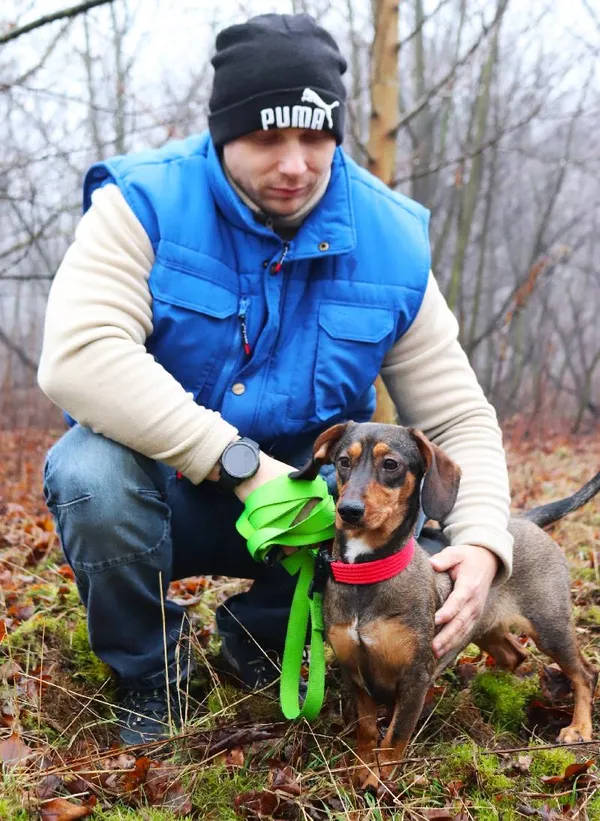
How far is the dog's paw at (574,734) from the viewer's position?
9.85 feet

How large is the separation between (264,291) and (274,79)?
731 mm

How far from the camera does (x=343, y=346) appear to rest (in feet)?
10.1

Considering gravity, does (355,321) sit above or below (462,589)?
above

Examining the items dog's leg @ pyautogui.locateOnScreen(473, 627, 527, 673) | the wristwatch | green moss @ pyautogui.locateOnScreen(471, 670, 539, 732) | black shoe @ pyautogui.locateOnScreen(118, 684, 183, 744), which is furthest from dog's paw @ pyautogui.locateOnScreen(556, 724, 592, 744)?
the wristwatch

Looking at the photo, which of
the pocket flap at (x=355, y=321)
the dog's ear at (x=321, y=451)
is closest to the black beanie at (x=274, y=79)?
the pocket flap at (x=355, y=321)

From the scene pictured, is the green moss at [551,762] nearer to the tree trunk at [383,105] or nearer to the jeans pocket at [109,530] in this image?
the jeans pocket at [109,530]

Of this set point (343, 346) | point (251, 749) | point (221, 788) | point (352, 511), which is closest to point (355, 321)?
point (343, 346)

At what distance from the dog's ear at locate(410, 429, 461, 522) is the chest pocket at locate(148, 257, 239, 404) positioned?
0.80 meters

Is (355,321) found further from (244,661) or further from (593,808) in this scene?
(593,808)

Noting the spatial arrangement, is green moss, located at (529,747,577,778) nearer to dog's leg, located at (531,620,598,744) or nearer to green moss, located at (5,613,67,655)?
dog's leg, located at (531,620,598,744)

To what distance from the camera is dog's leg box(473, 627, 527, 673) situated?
3.53 metres

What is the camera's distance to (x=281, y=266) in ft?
9.87

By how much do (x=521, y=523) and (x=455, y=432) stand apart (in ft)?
1.92

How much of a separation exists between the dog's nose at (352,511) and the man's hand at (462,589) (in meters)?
0.46
